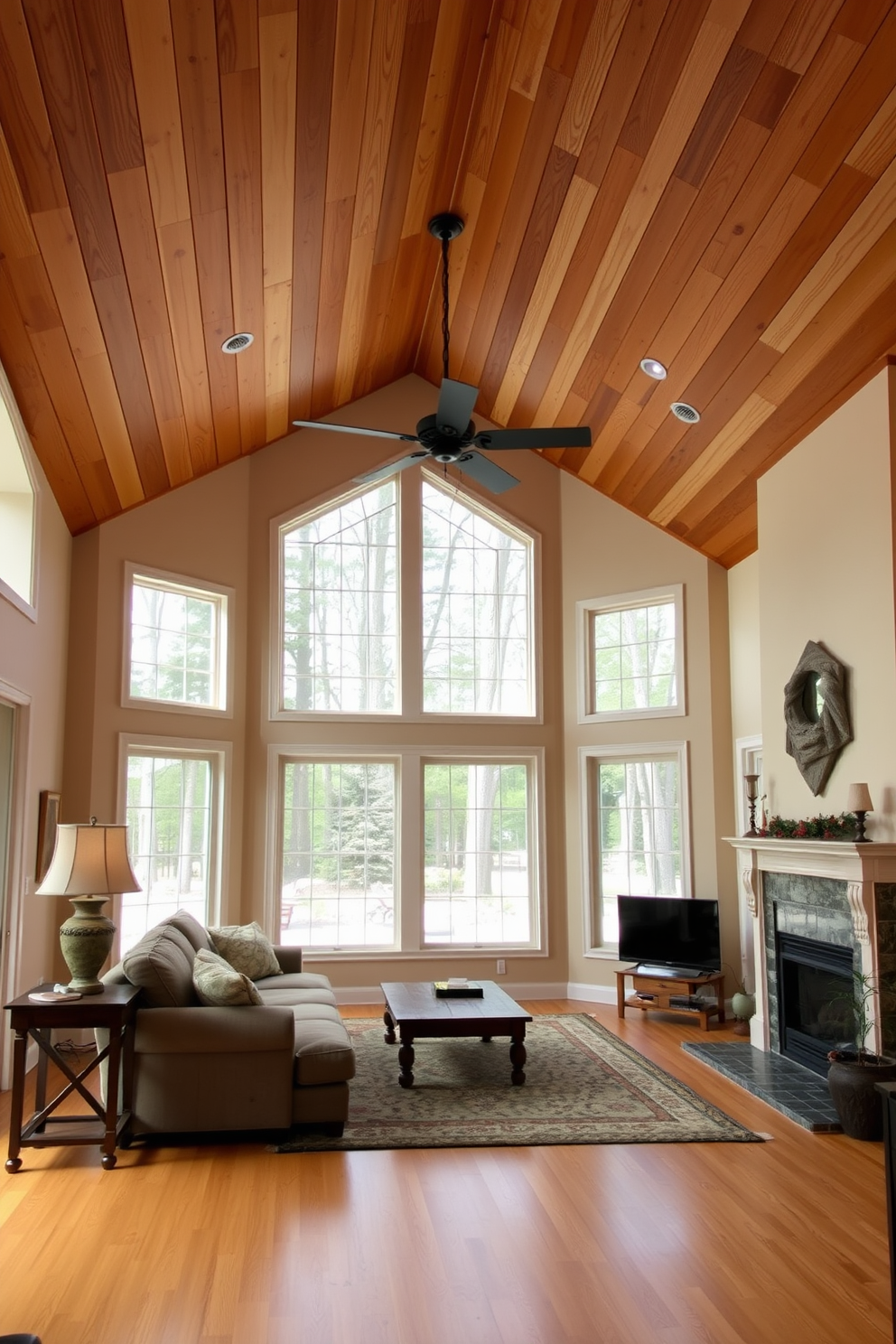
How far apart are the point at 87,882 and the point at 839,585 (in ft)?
13.1

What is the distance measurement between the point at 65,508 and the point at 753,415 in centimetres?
424

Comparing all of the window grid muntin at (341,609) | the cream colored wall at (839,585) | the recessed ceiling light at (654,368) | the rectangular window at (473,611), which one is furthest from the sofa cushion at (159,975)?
the recessed ceiling light at (654,368)

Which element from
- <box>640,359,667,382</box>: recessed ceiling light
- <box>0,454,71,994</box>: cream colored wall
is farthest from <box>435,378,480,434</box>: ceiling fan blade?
<box>0,454,71,994</box>: cream colored wall

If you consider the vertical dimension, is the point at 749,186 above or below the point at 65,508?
above

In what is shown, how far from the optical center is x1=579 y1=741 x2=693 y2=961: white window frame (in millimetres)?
7742

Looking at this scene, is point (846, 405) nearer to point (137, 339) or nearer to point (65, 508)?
point (137, 339)

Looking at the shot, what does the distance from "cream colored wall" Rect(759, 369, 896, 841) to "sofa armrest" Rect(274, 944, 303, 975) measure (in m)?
3.18

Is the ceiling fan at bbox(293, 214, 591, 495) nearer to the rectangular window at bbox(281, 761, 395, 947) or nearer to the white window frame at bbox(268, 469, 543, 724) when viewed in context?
the white window frame at bbox(268, 469, 543, 724)

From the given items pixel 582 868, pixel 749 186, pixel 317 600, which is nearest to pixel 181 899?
pixel 317 600

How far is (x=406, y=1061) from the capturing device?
5.38 m

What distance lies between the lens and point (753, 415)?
6.02 meters

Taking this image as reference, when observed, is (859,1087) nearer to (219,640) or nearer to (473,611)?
(473,611)

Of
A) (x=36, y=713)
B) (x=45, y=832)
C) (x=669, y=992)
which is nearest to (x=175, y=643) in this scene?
(x=36, y=713)

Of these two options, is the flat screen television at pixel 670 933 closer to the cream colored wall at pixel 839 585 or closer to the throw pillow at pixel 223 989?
the cream colored wall at pixel 839 585
